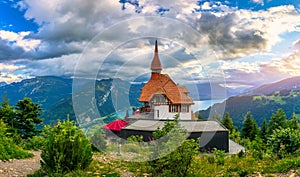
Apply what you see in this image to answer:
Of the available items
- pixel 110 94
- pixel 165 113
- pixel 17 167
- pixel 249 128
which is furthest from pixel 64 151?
pixel 249 128

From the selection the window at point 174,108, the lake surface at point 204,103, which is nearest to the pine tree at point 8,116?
the window at point 174,108

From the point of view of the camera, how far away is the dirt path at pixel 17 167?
7101mm

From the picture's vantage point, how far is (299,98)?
103812 millimetres

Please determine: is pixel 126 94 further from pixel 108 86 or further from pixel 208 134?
pixel 208 134

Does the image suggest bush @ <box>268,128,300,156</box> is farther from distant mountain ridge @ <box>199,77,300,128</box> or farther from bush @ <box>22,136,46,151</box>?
distant mountain ridge @ <box>199,77,300,128</box>

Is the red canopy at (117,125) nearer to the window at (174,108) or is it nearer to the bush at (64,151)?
the window at (174,108)

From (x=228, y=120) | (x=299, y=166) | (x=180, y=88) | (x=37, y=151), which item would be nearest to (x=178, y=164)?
(x=299, y=166)

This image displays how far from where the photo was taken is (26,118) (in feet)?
43.1

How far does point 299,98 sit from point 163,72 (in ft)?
359

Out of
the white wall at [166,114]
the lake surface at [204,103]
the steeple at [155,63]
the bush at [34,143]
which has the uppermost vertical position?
the steeple at [155,63]

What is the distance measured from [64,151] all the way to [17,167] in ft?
6.68

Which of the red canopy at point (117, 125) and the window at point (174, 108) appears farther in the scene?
the red canopy at point (117, 125)

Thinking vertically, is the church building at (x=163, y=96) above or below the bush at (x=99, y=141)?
above

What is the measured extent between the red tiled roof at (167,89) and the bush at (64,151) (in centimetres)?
565
